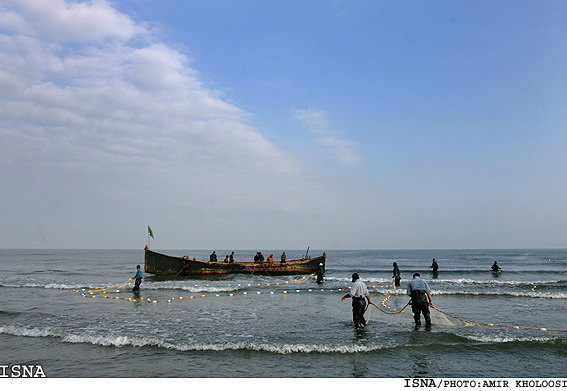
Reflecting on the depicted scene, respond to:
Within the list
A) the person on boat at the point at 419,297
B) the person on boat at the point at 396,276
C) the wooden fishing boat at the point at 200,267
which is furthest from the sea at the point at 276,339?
the wooden fishing boat at the point at 200,267

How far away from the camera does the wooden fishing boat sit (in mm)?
29781

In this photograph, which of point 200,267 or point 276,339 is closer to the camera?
point 276,339

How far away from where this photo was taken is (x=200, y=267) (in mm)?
29922

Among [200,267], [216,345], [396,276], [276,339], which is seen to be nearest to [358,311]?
[276,339]

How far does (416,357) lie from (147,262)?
26602 mm

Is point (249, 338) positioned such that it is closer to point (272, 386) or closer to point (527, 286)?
point (272, 386)

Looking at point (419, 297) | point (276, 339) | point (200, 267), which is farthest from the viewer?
point (200, 267)

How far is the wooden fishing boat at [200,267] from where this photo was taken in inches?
1172

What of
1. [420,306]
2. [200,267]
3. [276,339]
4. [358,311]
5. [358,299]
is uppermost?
[358,299]

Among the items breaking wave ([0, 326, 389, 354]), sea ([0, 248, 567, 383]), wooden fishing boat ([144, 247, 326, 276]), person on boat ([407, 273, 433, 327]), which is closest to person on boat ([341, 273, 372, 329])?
sea ([0, 248, 567, 383])

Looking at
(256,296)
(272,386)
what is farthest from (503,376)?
(256,296)

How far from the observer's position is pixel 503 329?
444 inches

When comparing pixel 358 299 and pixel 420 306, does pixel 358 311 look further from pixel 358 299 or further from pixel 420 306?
pixel 420 306

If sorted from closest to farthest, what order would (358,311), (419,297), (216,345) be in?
(216,345) < (419,297) < (358,311)
